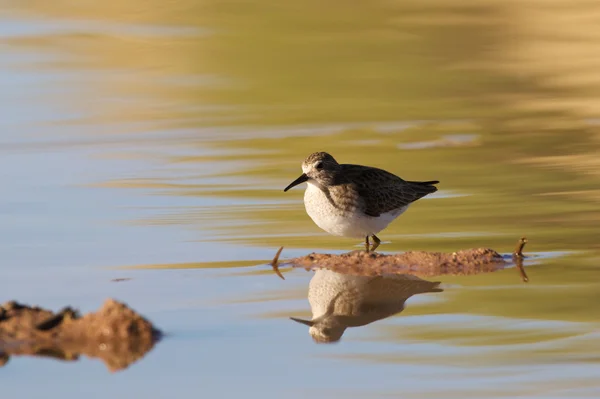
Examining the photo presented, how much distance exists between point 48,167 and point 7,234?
3420 mm

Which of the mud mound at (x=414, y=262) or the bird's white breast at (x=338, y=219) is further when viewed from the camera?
the bird's white breast at (x=338, y=219)

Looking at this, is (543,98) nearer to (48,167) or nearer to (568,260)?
(48,167)

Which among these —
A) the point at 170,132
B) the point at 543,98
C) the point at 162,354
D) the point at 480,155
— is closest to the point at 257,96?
the point at 170,132

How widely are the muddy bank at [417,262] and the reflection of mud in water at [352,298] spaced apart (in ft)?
0.41

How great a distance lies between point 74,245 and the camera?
9.80 metres

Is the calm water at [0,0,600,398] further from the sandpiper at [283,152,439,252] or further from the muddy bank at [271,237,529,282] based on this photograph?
the sandpiper at [283,152,439,252]

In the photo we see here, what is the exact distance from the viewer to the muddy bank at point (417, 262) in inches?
339

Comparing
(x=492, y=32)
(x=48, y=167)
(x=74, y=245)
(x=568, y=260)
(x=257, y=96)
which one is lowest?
(x=568, y=260)

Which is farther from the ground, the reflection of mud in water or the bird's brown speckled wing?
the bird's brown speckled wing

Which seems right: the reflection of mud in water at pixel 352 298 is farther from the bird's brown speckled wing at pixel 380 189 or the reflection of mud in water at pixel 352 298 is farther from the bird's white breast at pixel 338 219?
the bird's brown speckled wing at pixel 380 189

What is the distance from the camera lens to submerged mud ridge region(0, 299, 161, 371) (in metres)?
6.39

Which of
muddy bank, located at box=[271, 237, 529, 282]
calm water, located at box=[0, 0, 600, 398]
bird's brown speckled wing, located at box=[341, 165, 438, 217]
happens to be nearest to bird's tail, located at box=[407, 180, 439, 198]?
bird's brown speckled wing, located at box=[341, 165, 438, 217]

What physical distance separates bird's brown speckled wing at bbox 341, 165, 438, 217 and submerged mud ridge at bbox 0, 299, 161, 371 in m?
3.55

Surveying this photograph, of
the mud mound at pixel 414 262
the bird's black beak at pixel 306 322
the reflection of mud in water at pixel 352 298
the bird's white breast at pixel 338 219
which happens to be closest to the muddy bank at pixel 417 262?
the mud mound at pixel 414 262
